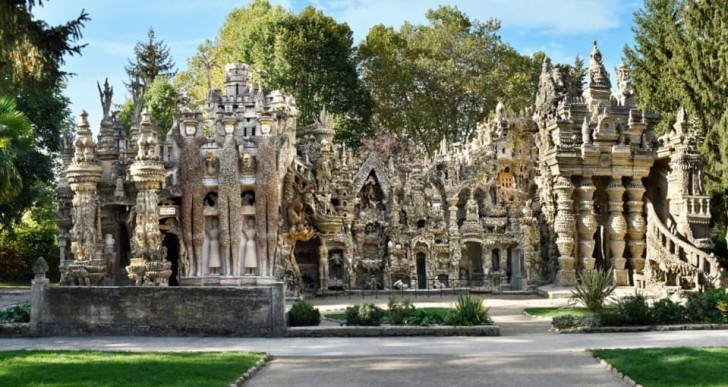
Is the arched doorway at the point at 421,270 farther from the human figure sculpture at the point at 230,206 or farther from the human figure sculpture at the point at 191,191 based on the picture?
the human figure sculpture at the point at 191,191

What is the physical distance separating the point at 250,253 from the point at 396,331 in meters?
8.75

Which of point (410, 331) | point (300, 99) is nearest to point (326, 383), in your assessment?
point (410, 331)

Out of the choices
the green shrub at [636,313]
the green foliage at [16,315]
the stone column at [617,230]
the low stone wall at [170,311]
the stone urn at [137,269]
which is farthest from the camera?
the stone column at [617,230]

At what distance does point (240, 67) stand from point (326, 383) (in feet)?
70.1

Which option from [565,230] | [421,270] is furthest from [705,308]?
[421,270]

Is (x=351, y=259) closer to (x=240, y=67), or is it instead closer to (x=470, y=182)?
(x=470, y=182)

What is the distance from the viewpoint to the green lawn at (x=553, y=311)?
20.5m

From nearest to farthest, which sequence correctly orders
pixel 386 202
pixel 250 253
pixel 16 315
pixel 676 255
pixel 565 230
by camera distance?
pixel 16 315, pixel 250 253, pixel 676 255, pixel 565 230, pixel 386 202

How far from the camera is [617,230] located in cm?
2684

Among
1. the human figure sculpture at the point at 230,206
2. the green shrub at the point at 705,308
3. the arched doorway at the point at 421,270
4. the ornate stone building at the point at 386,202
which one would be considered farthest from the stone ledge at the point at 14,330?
the arched doorway at the point at 421,270

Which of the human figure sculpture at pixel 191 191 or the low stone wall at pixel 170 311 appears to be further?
the human figure sculpture at pixel 191 191

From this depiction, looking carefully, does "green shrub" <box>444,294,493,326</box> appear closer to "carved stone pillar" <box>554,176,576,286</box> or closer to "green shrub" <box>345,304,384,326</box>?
"green shrub" <box>345,304,384,326</box>

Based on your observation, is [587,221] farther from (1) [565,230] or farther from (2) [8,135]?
(2) [8,135]

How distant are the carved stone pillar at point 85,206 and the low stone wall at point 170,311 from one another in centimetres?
221
